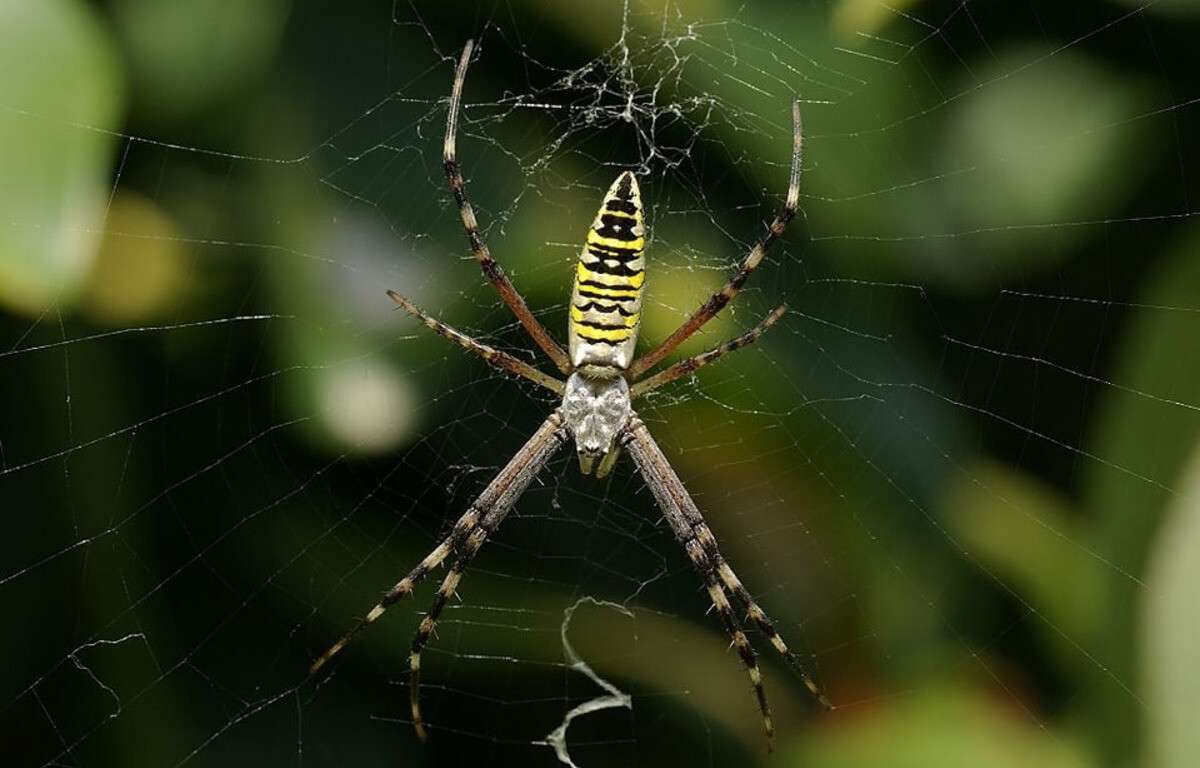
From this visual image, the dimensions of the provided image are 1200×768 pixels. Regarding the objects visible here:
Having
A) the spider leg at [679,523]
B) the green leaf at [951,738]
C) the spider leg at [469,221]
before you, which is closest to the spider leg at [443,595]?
the spider leg at [679,523]

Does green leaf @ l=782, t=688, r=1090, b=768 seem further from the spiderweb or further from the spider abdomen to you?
the spider abdomen

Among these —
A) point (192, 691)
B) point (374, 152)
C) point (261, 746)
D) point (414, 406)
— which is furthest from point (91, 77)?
point (261, 746)

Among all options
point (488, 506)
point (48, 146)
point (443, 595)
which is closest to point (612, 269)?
point (488, 506)

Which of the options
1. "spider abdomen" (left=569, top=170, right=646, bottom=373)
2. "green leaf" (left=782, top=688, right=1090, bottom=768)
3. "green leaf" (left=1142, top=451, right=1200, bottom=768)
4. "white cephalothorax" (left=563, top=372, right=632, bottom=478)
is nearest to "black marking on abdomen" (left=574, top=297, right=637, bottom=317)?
"spider abdomen" (left=569, top=170, right=646, bottom=373)

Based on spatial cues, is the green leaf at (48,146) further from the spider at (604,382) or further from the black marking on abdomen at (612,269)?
the black marking on abdomen at (612,269)

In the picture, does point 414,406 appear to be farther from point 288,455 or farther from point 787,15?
point 787,15

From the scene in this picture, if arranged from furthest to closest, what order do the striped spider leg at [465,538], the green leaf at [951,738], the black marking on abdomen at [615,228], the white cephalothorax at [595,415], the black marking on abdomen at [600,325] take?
1. the white cephalothorax at [595,415]
2. the black marking on abdomen at [600,325]
3. the striped spider leg at [465,538]
4. the black marking on abdomen at [615,228]
5. the green leaf at [951,738]

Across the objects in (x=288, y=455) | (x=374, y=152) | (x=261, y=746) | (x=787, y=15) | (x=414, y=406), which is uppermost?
(x=787, y=15)
